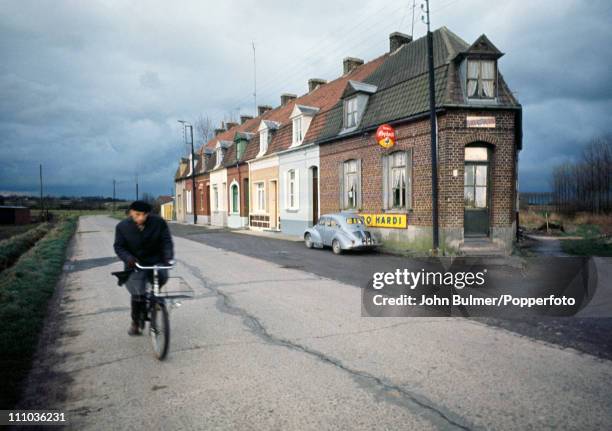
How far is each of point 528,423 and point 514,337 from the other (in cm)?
221

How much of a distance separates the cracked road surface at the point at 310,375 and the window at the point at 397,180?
9459mm

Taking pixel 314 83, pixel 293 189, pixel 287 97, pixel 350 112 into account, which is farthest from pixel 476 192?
pixel 287 97

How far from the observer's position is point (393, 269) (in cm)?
1065

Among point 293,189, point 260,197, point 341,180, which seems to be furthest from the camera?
point 260,197

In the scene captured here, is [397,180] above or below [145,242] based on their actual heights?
above

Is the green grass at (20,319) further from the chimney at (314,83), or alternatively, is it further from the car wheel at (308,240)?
the chimney at (314,83)

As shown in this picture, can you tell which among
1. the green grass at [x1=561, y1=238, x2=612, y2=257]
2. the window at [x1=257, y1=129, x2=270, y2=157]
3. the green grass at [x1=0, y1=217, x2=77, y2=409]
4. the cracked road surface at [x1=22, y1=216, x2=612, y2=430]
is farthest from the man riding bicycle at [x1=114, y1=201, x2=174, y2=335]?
the window at [x1=257, y1=129, x2=270, y2=157]

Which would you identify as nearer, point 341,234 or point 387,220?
point 341,234

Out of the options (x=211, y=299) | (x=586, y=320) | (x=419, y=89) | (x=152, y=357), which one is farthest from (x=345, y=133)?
(x=152, y=357)

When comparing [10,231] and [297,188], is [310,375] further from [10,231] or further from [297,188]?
[10,231]

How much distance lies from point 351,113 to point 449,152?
5920mm

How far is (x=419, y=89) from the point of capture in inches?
580

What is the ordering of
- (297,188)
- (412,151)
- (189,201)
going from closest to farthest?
(412,151) → (297,188) → (189,201)

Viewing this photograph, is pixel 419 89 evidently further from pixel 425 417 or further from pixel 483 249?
pixel 425 417
